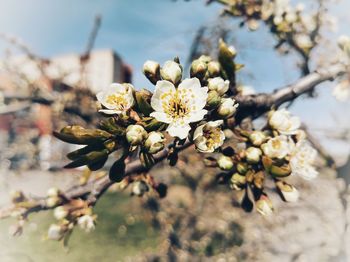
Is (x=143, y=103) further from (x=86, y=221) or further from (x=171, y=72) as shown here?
(x=86, y=221)

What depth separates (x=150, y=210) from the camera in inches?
229

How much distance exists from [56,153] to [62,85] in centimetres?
139

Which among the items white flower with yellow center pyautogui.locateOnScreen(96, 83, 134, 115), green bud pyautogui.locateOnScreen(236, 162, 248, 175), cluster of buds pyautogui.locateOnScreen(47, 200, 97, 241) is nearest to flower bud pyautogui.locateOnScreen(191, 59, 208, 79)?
white flower with yellow center pyautogui.locateOnScreen(96, 83, 134, 115)

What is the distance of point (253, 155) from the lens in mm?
A: 1228

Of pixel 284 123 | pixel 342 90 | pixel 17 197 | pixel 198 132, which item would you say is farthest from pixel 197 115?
pixel 342 90

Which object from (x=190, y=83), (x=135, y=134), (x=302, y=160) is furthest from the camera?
(x=302, y=160)

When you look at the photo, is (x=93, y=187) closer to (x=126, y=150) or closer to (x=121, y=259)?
(x=126, y=150)

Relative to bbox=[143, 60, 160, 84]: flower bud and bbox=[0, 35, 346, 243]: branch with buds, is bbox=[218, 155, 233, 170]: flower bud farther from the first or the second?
bbox=[143, 60, 160, 84]: flower bud

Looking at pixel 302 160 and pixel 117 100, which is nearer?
pixel 117 100

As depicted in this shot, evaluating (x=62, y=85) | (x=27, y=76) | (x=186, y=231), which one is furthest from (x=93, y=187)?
(x=186, y=231)

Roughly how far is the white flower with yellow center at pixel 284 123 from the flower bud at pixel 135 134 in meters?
0.54

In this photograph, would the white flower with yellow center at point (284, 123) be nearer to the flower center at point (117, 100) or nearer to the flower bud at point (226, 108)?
the flower bud at point (226, 108)

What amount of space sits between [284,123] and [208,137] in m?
0.38

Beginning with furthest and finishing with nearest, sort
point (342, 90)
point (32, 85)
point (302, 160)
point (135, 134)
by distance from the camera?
point (32, 85), point (342, 90), point (302, 160), point (135, 134)
